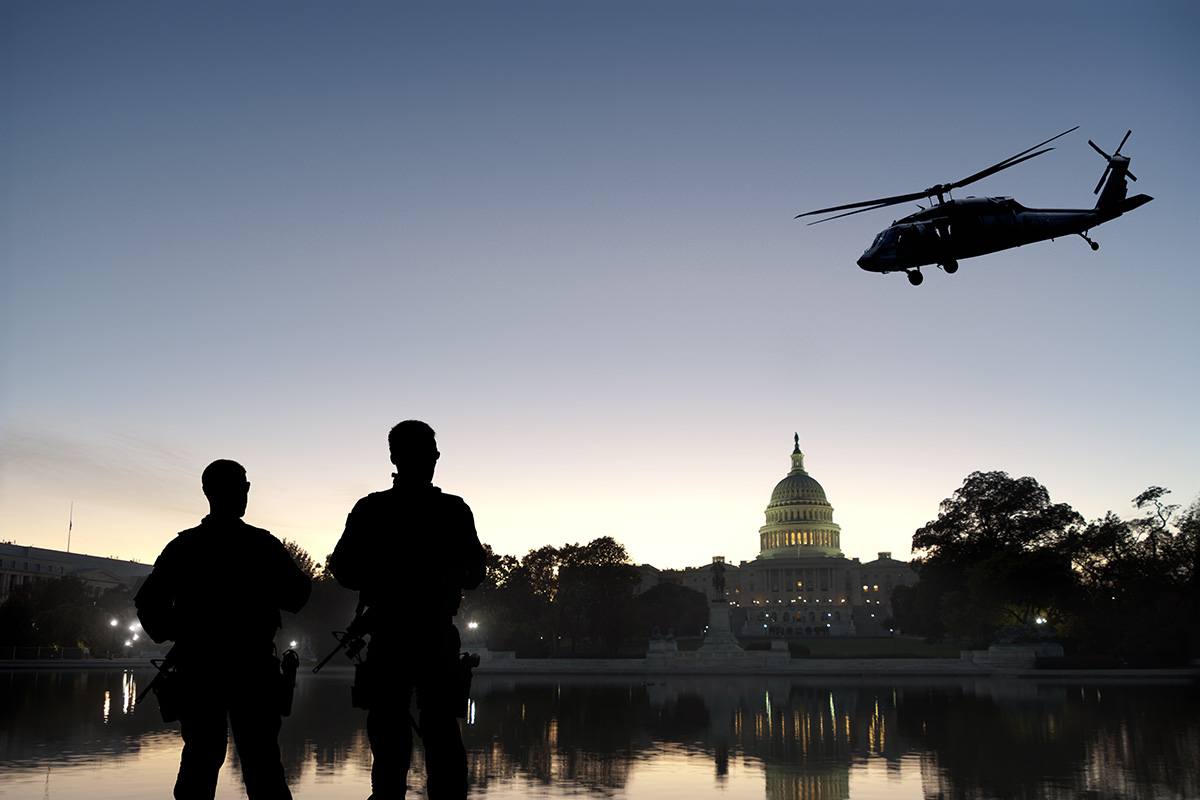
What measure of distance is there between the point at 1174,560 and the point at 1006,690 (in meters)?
37.8

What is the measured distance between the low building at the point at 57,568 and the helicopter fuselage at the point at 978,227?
5456 inches

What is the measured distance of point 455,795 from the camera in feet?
20.4

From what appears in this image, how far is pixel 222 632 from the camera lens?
653cm

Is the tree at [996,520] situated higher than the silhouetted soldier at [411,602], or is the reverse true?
the tree at [996,520]

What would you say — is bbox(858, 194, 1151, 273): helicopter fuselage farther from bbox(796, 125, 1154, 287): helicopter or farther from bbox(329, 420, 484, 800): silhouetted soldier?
bbox(329, 420, 484, 800): silhouetted soldier

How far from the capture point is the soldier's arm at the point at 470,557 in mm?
6457

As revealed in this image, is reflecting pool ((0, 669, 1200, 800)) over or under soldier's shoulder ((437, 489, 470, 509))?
under

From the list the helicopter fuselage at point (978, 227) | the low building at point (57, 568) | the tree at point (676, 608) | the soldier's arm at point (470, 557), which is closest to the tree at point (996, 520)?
the tree at point (676, 608)

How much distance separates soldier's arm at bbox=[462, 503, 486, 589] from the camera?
6457mm

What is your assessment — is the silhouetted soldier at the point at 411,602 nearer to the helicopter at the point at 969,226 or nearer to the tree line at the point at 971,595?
the helicopter at the point at 969,226

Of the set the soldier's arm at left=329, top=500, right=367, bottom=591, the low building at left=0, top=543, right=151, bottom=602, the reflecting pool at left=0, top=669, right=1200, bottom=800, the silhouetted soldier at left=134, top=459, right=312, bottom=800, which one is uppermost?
the low building at left=0, top=543, right=151, bottom=602

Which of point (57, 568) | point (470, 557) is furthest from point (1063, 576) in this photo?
point (57, 568)

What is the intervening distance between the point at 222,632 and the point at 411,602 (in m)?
1.23

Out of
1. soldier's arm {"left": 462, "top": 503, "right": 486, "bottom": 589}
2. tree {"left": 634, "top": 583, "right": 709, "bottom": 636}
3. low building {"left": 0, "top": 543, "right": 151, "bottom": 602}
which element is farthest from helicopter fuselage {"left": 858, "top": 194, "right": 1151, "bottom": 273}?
low building {"left": 0, "top": 543, "right": 151, "bottom": 602}
